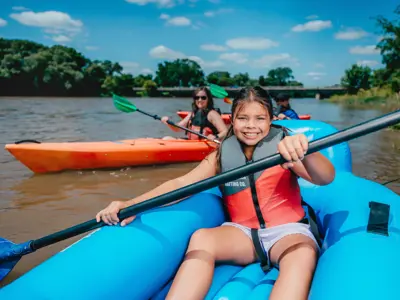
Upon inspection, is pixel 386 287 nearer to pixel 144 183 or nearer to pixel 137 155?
pixel 144 183

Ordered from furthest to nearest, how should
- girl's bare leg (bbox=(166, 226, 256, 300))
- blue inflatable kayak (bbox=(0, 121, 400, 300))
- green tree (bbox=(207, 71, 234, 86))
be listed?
1. green tree (bbox=(207, 71, 234, 86))
2. girl's bare leg (bbox=(166, 226, 256, 300))
3. blue inflatable kayak (bbox=(0, 121, 400, 300))

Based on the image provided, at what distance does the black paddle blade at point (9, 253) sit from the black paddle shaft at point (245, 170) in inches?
2.3

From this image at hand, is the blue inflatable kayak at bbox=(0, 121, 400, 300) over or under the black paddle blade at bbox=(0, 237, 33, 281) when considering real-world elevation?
over

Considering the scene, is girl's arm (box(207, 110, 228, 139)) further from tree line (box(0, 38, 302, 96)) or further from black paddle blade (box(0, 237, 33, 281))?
tree line (box(0, 38, 302, 96))

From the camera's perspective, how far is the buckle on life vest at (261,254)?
5.40 feet

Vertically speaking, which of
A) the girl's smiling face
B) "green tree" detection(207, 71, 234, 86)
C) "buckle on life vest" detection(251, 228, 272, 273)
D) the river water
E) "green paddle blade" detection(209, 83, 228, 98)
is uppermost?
"green tree" detection(207, 71, 234, 86)

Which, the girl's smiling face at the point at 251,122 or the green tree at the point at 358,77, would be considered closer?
the girl's smiling face at the point at 251,122

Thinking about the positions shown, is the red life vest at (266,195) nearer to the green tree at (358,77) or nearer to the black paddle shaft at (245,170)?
the black paddle shaft at (245,170)

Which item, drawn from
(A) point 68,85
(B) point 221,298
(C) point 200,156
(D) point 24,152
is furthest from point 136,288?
(A) point 68,85

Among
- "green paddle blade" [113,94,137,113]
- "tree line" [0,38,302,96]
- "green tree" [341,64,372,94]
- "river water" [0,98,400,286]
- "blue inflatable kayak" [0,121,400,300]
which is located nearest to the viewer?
"blue inflatable kayak" [0,121,400,300]

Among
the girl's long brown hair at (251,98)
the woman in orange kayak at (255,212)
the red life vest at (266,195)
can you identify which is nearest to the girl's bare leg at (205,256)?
the woman in orange kayak at (255,212)

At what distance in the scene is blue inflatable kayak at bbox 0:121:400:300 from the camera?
122cm

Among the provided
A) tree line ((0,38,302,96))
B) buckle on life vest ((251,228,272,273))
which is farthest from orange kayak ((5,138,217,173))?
tree line ((0,38,302,96))

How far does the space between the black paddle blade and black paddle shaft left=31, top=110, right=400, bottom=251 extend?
0.06m
